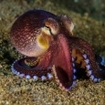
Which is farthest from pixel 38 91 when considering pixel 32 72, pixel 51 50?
pixel 51 50

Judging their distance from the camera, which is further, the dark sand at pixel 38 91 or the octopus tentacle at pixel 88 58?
the octopus tentacle at pixel 88 58

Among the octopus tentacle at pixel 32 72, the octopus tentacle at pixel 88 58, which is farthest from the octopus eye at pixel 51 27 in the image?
the octopus tentacle at pixel 32 72

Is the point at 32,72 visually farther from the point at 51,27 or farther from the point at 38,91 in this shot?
A: the point at 51,27

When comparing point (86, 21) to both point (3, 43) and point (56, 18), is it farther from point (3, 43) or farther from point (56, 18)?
point (56, 18)

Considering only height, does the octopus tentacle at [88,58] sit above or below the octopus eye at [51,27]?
below

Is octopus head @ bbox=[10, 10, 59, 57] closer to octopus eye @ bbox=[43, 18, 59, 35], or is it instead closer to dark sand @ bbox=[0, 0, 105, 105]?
octopus eye @ bbox=[43, 18, 59, 35]

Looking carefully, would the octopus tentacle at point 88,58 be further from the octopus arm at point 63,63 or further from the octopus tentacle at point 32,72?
the octopus tentacle at point 32,72

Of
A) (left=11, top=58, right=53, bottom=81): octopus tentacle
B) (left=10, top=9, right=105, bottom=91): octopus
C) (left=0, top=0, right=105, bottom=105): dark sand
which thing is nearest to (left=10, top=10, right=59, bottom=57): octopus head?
(left=10, top=9, right=105, bottom=91): octopus

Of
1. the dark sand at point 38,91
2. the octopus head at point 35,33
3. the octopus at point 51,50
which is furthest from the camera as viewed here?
the octopus head at point 35,33
